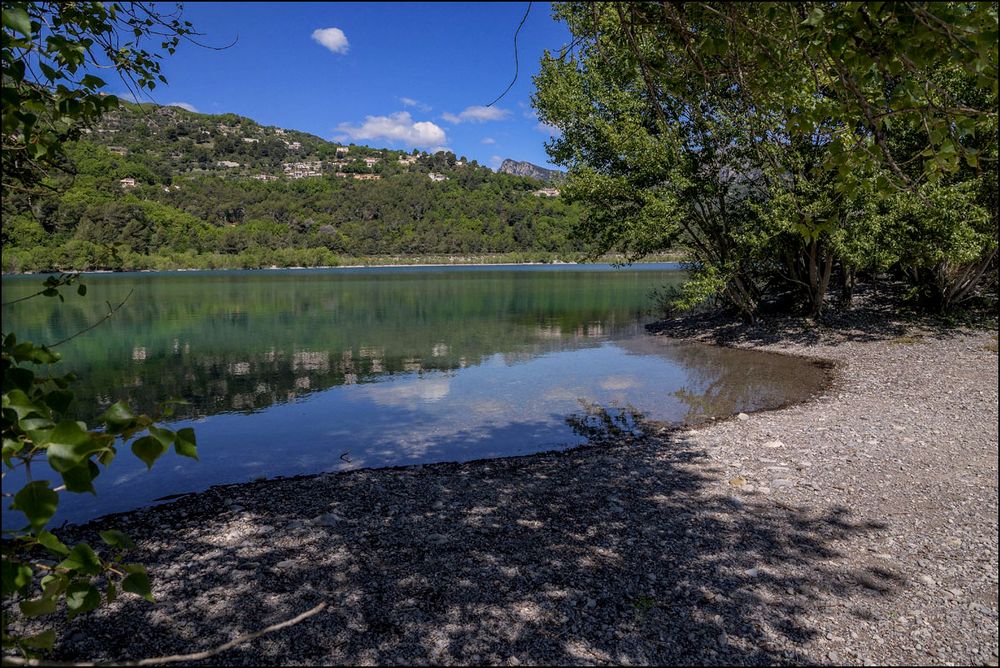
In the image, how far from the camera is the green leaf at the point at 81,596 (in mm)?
2275

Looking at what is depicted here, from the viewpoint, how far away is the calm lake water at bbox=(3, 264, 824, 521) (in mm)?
11406

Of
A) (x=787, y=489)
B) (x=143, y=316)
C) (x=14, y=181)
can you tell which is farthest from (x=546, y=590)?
(x=143, y=316)

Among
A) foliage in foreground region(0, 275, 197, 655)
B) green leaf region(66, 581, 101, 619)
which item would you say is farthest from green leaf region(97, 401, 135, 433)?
green leaf region(66, 581, 101, 619)

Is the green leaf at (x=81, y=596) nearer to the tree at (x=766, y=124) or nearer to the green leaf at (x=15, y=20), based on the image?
the green leaf at (x=15, y=20)

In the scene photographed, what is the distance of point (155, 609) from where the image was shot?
210 inches

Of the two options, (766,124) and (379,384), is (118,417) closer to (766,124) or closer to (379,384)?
(766,124)

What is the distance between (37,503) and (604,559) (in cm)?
522

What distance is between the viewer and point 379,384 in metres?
18.1

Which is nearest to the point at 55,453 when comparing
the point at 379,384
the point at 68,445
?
the point at 68,445

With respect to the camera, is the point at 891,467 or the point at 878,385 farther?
the point at 878,385

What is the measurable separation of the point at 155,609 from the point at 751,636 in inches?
196

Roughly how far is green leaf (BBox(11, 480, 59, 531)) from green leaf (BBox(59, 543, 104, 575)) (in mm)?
405

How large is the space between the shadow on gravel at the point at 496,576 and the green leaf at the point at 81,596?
2609 mm

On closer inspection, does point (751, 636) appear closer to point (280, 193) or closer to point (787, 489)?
point (787, 489)
